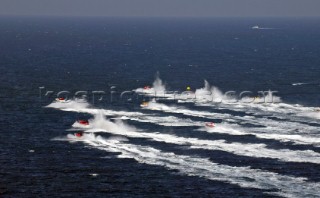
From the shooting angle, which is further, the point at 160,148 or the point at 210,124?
the point at 210,124

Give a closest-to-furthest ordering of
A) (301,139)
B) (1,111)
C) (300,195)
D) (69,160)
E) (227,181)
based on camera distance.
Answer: (300,195), (227,181), (69,160), (301,139), (1,111)

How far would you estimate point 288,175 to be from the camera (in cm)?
12044

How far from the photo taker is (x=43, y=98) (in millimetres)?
192500

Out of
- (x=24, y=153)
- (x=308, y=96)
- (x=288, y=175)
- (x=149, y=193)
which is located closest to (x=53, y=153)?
(x=24, y=153)

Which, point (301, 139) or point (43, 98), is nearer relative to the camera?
point (301, 139)

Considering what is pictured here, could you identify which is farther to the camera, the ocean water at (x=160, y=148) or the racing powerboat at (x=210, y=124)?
the racing powerboat at (x=210, y=124)

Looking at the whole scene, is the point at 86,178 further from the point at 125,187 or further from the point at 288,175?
the point at 288,175

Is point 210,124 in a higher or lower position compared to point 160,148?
higher

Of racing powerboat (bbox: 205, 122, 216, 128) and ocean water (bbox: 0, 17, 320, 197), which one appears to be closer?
ocean water (bbox: 0, 17, 320, 197)

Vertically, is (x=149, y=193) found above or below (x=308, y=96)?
below

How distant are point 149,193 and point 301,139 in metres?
41.4

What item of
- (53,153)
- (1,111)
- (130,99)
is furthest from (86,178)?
(130,99)

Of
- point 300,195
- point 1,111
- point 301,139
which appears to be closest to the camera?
point 300,195

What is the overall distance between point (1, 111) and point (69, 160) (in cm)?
4881
